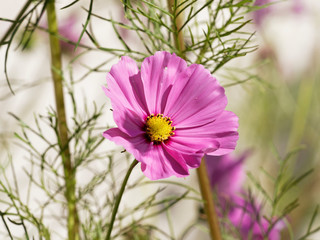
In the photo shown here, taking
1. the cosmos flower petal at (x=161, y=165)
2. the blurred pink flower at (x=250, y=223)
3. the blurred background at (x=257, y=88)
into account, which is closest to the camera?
the cosmos flower petal at (x=161, y=165)

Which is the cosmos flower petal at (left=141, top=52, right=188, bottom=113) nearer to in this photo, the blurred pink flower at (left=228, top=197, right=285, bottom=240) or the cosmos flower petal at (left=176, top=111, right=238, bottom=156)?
the cosmos flower petal at (left=176, top=111, right=238, bottom=156)

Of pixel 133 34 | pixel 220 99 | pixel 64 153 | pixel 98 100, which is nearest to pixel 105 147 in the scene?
pixel 98 100

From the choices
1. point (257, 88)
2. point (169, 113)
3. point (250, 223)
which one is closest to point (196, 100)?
point (169, 113)

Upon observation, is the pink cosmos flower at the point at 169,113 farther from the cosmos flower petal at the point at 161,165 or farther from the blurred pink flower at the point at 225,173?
the blurred pink flower at the point at 225,173

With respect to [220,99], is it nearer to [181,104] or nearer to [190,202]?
[181,104]

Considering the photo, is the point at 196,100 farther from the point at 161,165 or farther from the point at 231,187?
the point at 231,187

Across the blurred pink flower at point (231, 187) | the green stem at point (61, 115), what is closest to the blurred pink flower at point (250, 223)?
the blurred pink flower at point (231, 187)
